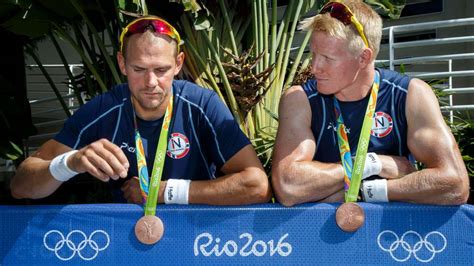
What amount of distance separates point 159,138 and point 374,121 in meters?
1.05

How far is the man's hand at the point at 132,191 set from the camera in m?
2.92

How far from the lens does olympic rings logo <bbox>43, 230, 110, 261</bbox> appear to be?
263cm

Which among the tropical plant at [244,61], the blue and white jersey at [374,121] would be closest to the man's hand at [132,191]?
the blue and white jersey at [374,121]

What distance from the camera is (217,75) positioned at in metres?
5.59

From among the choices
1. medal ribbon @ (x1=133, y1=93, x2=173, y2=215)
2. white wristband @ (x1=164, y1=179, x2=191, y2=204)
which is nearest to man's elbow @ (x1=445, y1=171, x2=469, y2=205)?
white wristband @ (x1=164, y1=179, x2=191, y2=204)

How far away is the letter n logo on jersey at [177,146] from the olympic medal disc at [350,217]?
93 centimetres

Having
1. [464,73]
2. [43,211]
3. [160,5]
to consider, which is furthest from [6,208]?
[464,73]

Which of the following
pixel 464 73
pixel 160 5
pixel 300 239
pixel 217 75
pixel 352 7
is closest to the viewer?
pixel 300 239

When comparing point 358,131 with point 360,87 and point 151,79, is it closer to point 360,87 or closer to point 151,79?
point 360,87

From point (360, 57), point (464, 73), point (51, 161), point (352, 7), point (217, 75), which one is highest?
point (352, 7)

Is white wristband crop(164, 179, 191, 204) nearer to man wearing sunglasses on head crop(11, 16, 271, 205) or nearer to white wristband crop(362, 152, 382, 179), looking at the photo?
man wearing sunglasses on head crop(11, 16, 271, 205)

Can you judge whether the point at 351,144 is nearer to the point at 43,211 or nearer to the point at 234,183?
the point at 234,183

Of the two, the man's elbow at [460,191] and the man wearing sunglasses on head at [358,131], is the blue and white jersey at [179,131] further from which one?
the man's elbow at [460,191]

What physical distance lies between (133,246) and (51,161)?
24.4 inches
